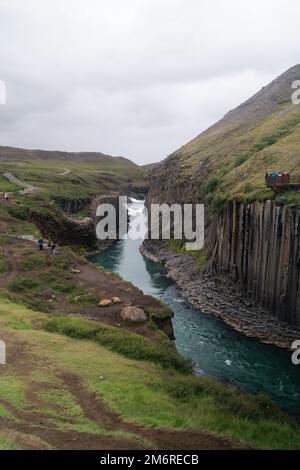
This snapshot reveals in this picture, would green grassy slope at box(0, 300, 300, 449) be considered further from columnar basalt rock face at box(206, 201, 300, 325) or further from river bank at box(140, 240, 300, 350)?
columnar basalt rock face at box(206, 201, 300, 325)

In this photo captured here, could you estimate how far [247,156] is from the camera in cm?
6600

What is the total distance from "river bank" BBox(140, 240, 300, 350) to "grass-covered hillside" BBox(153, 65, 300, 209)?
9.29m

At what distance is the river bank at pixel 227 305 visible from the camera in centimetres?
3762

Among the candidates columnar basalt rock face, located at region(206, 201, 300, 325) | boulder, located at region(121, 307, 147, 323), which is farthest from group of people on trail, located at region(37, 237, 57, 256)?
columnar basalt rock face, located at region(206, 201, 300, 325)

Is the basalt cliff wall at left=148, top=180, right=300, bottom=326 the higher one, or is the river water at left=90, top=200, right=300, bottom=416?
the basalt cliff wall at left=148, top=180, right=300, bottom=326

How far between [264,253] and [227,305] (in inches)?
280

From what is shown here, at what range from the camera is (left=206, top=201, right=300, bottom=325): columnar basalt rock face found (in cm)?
3709

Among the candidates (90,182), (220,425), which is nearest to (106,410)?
(220,425)

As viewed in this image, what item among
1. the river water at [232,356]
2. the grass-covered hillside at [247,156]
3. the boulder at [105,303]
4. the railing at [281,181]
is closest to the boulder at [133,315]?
the boulder at [105,303]

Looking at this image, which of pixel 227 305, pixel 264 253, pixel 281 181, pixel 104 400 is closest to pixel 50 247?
pixel 227 305

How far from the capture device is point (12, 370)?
59.9ft

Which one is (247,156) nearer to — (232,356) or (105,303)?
(232,356)

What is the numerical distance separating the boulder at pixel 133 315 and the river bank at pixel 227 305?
559 inches

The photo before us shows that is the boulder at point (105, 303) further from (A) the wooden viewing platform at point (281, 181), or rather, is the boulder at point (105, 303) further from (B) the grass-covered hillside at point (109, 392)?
(A) the wooden viewing platform at point (281, 181)
